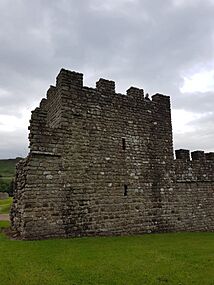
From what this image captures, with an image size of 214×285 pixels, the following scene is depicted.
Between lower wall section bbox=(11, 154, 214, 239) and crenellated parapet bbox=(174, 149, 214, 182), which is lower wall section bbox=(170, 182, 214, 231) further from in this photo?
crenellated parapet bbox=(174, 149, 214, 182)

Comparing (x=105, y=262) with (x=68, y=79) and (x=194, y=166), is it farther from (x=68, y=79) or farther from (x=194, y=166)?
(x=194, y=166)

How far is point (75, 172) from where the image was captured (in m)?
12.2

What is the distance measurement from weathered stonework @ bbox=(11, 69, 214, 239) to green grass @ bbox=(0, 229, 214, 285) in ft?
4.05

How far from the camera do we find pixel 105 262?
25.9ft

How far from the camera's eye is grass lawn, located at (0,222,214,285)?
6.54 metres

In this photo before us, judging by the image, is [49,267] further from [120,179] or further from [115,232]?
[120,179]

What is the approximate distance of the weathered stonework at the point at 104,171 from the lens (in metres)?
11.4

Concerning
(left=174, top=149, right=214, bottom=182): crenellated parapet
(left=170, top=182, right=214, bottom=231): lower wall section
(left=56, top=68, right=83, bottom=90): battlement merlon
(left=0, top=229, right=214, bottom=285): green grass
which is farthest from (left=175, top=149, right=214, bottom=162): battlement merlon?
(left=56, top=68, right=83, bottom=90): battlement merlon

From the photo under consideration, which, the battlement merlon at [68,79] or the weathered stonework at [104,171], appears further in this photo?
the battlement merlon at [68,79]

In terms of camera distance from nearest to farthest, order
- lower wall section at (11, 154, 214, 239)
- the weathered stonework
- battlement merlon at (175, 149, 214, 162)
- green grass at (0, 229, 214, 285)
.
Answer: green grass at (0, 229, 214, 285) → lower wall section at (11, 154, 214, 239) → the weathered stonework → battlement merlon at (175, 149, 214, 162)

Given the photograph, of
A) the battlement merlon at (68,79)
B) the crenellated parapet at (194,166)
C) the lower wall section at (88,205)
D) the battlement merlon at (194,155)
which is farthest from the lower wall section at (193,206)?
the battlement merlon at (68,79)

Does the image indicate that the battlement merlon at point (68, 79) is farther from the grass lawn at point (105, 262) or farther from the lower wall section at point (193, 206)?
the lower wall section at point (193, 206)

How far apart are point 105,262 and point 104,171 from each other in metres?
5.49

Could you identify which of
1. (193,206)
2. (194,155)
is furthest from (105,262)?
(194,155)
